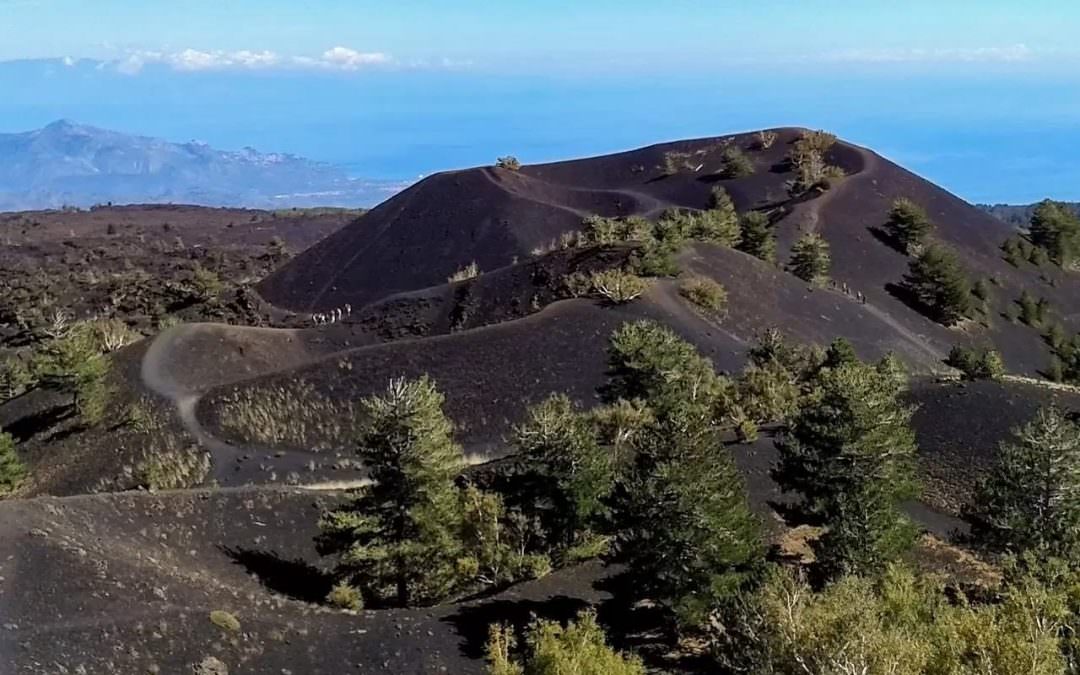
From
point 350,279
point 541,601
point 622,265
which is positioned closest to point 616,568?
point 541,601

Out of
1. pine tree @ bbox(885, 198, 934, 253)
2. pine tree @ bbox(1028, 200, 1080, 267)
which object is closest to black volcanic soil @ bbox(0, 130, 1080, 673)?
pine tree @ bbox(885, 198, 934, 253)

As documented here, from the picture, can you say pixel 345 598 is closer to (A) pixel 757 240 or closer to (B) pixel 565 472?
(B) pixel 565 472

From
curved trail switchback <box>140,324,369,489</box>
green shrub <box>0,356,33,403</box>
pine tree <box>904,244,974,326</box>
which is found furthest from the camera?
pine tree <box>904,244,974,326</box>

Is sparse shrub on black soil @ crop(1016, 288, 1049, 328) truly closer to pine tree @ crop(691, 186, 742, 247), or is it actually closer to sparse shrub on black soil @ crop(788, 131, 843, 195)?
sparse shrub on black soil @ crop(788, 131, 843, 195)

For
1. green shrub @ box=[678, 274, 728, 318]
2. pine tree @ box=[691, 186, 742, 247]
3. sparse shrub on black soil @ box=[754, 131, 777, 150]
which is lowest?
green shrub @ box=[678, 274, 728, 318]

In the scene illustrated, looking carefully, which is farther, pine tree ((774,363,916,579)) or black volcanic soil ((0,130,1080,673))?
pine tree ((774,363,916,579))

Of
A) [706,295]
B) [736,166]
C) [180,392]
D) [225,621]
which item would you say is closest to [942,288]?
[706,295]
